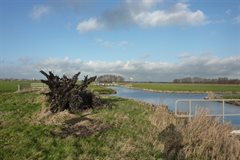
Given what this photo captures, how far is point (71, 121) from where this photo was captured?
40.8 feet

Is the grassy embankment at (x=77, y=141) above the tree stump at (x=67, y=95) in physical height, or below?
below

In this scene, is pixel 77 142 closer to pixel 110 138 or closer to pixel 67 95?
pixel 110 138

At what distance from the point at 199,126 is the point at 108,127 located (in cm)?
315

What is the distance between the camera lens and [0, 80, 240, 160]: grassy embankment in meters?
9.34

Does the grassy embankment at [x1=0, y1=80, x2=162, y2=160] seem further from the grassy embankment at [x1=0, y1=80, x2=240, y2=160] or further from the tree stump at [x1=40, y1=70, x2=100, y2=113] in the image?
the tree stump at [x1=40, y1=70, x2=100, y2=113]

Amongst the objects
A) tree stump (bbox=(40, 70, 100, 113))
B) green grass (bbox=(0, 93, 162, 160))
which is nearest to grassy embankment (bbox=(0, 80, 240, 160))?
green grass (bbox=(0, 93, 162, 160))

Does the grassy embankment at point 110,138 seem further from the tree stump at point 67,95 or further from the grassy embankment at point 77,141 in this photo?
the tree stump at point 67,95

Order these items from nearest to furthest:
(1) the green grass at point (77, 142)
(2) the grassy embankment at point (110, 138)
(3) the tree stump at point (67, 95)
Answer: (1) the green grass at point (77, 142) → (2) the grassy embankment at point (110, 138) → (3) the tree stump at point (67, 95)

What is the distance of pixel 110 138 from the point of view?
1062 centimetres

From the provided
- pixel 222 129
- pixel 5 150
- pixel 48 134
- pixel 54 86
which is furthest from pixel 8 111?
pixel 222 129

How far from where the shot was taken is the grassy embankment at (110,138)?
30.7ft

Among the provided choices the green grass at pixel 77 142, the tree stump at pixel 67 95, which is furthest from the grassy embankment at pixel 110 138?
the tree stump at pixel 67 95

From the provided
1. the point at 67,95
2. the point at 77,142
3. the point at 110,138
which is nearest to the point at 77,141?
the point at 77,142

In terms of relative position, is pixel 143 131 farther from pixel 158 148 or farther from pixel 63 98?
pixel 63 98
